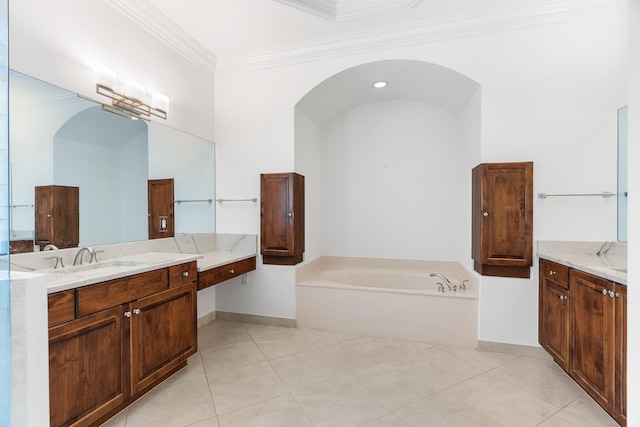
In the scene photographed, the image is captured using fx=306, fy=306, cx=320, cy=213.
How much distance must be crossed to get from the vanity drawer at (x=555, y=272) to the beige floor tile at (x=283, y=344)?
197 centimetres

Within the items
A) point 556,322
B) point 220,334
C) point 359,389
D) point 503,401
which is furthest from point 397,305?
point 220,334

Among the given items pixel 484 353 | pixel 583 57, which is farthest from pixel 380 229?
pixel 583 57

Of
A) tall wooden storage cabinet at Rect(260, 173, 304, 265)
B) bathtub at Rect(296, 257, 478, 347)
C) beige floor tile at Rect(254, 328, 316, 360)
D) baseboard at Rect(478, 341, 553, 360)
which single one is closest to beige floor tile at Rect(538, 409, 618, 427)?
baseboard at Rect(478, 341, 553, 360)

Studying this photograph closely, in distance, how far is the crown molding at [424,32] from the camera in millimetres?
2385

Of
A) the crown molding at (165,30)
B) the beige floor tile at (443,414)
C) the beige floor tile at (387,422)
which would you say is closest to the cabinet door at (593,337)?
the beige floor tile at (443,414)

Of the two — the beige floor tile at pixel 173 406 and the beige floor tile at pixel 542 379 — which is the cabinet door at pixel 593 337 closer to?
the beige floor tile at pixel 542 379

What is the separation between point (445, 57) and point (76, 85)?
286cm

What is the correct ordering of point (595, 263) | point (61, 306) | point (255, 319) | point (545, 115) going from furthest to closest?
point (255, 319) < point (545, 115) < point (595, 263) < point (61, 306)

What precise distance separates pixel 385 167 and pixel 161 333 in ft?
9.75

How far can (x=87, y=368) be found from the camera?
1.56 meters

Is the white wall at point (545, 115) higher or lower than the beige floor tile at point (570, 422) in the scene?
higher

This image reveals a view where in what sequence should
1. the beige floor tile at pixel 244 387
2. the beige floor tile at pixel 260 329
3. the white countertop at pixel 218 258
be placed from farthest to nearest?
the beige floor tile at pixel 260 329 → the white countertop at pixel 218 258 → the beige floor tile at pixel 244 387

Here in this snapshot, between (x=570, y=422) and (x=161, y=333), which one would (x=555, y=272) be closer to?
(x=570, y=422)

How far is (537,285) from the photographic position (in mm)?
2506
